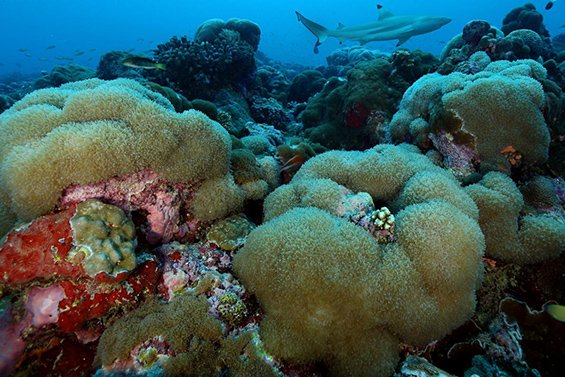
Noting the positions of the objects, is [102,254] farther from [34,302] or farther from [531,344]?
[531,344]

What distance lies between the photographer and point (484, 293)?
9.82 ft

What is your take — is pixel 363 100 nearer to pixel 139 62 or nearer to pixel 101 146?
pixel 139 62

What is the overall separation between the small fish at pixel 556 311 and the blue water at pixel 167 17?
100749 millimetres

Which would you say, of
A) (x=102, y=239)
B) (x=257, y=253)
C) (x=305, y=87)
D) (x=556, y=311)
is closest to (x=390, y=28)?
(x=305, y=87)

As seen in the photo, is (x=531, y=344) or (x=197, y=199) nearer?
(x=531, y=344)

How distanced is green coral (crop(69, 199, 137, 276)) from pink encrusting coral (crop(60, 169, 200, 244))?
0.15 metres

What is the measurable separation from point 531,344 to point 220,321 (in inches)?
104

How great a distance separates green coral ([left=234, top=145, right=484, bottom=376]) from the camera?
2.24 meters

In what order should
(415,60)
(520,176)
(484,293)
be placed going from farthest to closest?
(415,60) < (520,176) < (484,293)

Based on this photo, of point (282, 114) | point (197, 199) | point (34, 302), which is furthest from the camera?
point (282, 114)

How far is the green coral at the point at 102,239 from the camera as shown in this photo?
2236mm

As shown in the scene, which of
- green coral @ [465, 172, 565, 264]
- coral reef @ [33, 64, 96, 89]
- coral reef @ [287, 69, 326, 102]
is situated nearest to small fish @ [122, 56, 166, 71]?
green coral @ [465, 172, 565, 264]

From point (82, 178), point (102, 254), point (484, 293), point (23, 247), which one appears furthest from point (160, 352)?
point (484, 293)

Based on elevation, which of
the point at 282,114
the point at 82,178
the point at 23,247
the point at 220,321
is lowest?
the point at 282,114
